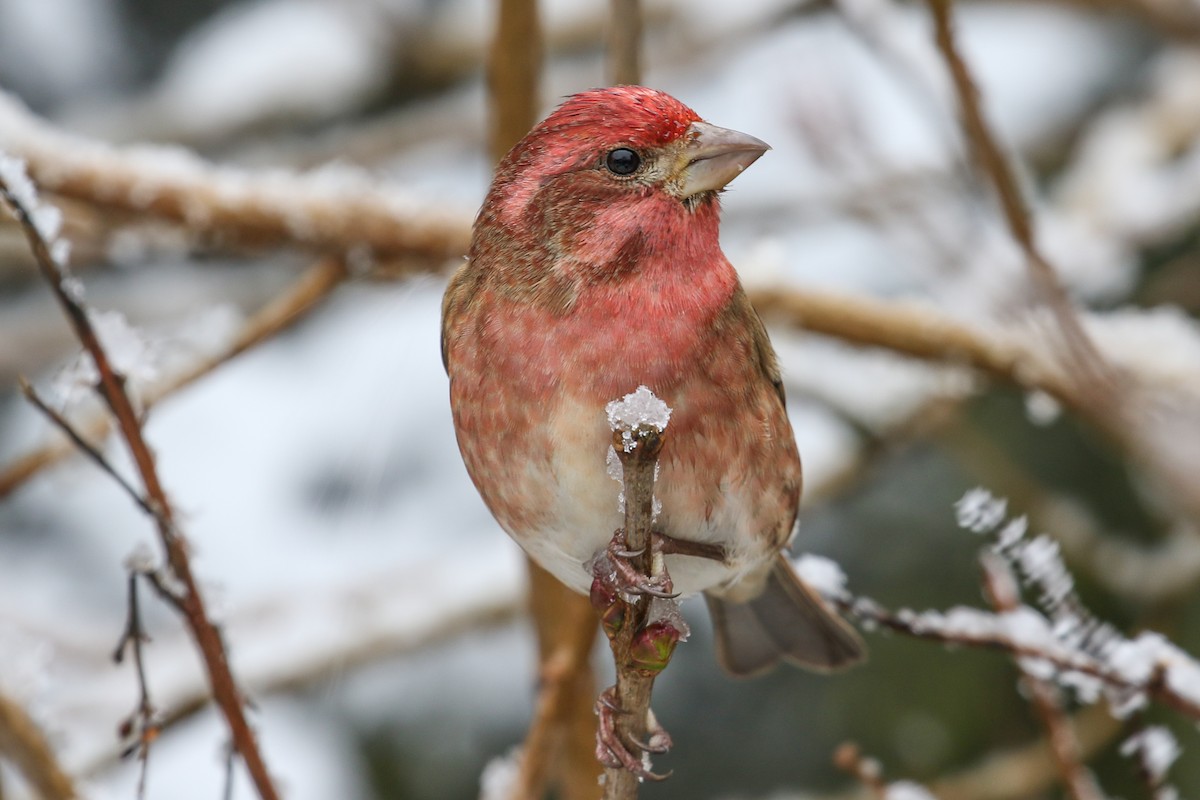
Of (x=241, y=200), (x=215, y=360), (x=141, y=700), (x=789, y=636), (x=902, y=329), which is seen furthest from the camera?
(x=902, y=329)

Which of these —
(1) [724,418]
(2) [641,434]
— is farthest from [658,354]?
(2) [641,434]

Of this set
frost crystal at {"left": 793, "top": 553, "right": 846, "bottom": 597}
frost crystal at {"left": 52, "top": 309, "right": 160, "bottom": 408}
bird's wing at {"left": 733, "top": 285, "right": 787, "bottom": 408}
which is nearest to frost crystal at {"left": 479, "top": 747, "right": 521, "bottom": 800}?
frost crystal at {"left": 793, "top": 553, "right": 846, "bottom": 597}

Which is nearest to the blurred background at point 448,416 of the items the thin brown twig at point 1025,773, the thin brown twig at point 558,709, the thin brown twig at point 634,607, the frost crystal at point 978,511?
the thin brown twig at point 1025,773

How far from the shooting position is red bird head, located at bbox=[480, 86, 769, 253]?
83.4 inches

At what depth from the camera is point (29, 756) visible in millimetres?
2156

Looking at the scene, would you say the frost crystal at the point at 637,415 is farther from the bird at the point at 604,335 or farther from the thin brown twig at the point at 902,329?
the thin brown twig at the point at 902,329

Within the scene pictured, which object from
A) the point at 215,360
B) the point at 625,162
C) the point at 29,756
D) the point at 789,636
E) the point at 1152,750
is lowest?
the point at 1152,750

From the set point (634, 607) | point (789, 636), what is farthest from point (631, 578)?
point (789, 636)

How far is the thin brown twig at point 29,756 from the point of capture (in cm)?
215

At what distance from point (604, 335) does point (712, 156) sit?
32 cm

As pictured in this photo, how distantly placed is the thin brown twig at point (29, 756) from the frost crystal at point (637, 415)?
1.11m

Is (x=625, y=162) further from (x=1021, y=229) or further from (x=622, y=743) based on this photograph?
(x=622, y=743)

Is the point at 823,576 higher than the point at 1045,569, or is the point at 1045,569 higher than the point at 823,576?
the point at 823,576

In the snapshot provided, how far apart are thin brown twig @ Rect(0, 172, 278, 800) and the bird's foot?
0.46m
